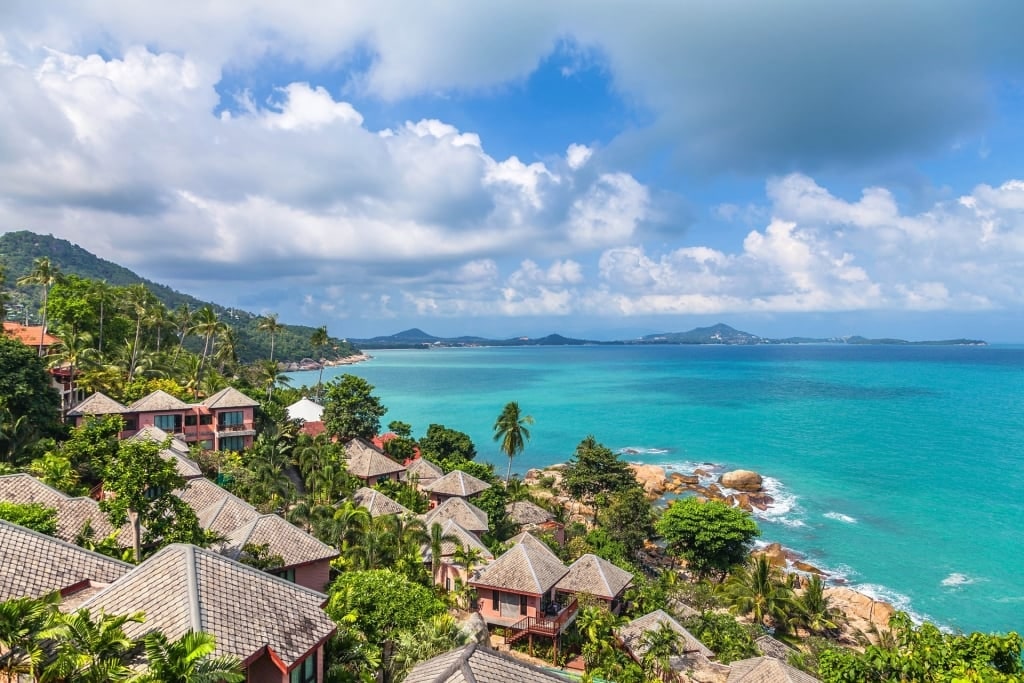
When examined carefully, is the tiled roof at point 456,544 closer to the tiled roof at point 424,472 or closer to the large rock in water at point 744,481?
the tiled roof at point 424,472

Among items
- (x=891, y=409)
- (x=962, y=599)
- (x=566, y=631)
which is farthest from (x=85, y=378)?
(x=891, y=409)

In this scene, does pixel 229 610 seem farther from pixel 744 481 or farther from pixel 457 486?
pixel 744 481

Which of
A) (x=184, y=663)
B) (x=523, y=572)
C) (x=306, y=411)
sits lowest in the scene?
(x=523, y=572)

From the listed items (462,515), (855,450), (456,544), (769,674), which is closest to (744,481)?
(855,450)

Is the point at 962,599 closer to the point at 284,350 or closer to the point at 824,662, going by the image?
the point at 824,662

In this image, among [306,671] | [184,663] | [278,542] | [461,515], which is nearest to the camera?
[184,663]

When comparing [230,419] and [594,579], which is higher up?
[230,419]
